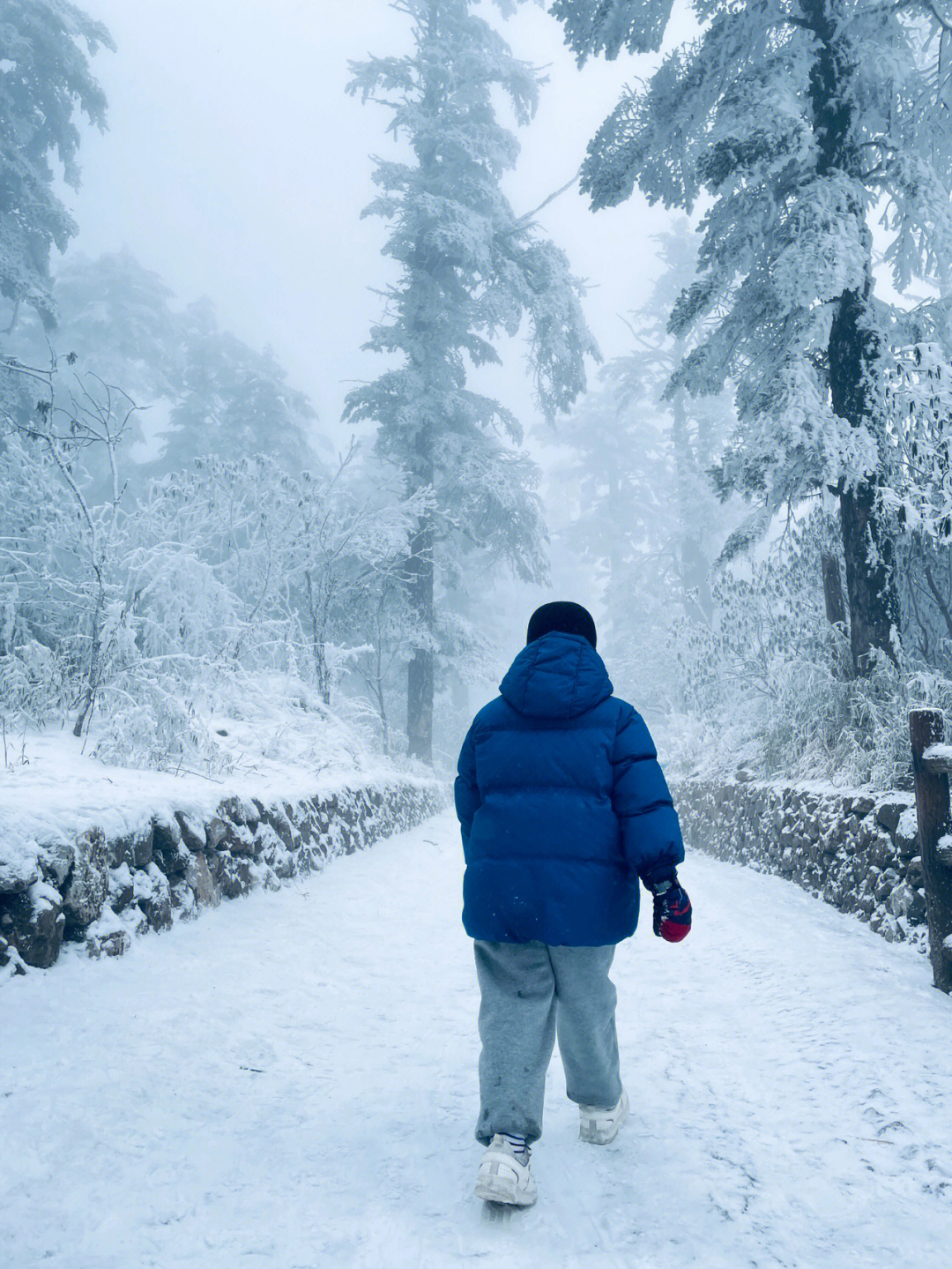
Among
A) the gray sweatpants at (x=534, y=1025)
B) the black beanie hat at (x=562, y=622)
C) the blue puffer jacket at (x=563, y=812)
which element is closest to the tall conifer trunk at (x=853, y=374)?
the black beanie hat at (x=562, y=622)

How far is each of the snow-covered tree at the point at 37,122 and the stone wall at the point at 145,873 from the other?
56.4ft

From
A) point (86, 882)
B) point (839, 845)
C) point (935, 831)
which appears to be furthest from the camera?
point (839, 845)

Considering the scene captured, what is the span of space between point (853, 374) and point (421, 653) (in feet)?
38.0

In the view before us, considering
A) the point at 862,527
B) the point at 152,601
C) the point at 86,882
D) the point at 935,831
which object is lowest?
the point at 86,882

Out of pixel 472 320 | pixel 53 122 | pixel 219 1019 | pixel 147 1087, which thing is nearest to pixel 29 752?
pixel 219 1019

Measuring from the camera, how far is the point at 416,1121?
8.92 feet

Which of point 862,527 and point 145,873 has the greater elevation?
point 862,527

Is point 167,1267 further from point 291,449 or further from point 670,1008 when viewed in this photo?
point 291,449

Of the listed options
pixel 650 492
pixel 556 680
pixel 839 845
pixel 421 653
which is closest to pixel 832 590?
pixel 839 845

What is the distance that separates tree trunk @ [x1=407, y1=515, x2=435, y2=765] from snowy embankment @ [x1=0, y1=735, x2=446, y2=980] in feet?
31.9

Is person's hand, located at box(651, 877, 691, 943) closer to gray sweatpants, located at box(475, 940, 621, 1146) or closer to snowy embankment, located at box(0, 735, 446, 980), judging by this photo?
gray sweatpants, located at box(475, 940, 621, 1146)

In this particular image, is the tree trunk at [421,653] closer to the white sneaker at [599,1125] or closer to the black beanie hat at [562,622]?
the black beanie hat at [562,622]

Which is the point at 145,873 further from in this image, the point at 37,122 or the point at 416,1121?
the point at 37,122

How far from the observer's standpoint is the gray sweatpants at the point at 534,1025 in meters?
2.28
